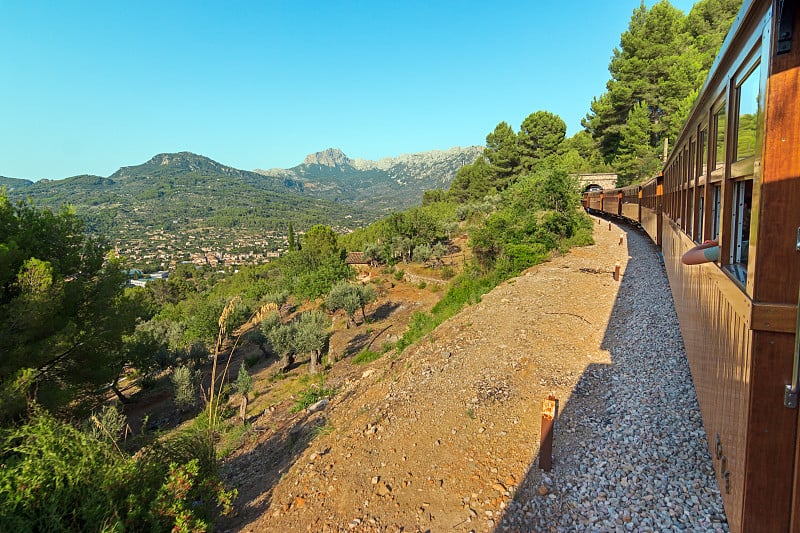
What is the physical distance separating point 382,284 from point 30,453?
26.2m

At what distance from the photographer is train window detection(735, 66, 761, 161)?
2174mm

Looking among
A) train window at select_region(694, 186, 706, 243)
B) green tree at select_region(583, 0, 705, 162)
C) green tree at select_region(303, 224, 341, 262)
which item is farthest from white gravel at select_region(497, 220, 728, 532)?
green tree at select_region(303, 224, 341, 262)

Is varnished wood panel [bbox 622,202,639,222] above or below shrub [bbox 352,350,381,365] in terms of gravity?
above

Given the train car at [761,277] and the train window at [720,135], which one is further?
the train window at [720,135]

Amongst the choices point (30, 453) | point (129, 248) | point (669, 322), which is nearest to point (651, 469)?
point (669, 322)

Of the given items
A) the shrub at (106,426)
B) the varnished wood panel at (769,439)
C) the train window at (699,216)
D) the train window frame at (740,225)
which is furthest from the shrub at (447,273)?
the varnished wood panel at (769,439)

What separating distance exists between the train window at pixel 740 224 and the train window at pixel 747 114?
23cm

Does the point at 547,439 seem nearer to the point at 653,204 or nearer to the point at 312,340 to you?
the point at 312,340

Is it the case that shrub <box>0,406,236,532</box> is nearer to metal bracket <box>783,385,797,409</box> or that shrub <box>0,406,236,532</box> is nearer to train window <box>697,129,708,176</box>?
metal bracket <box>783,385,797,409</box>

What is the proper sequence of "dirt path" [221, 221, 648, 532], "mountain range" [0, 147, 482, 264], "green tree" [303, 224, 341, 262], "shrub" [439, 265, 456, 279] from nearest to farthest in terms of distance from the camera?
"dirt path" [221, 221, 648, 532]
"shrub" [439, 265, 456, 279]
"green tree" [303, 224, 341, 262]
"mountain range" [0, 147, 482, 264]

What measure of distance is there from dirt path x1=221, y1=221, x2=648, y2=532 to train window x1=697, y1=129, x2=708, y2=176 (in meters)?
3.38

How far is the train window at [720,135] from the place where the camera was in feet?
10.2

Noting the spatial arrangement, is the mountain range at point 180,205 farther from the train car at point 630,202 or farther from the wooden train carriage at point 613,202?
the train car at point 630,202

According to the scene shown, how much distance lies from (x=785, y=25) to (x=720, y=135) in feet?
5.59
